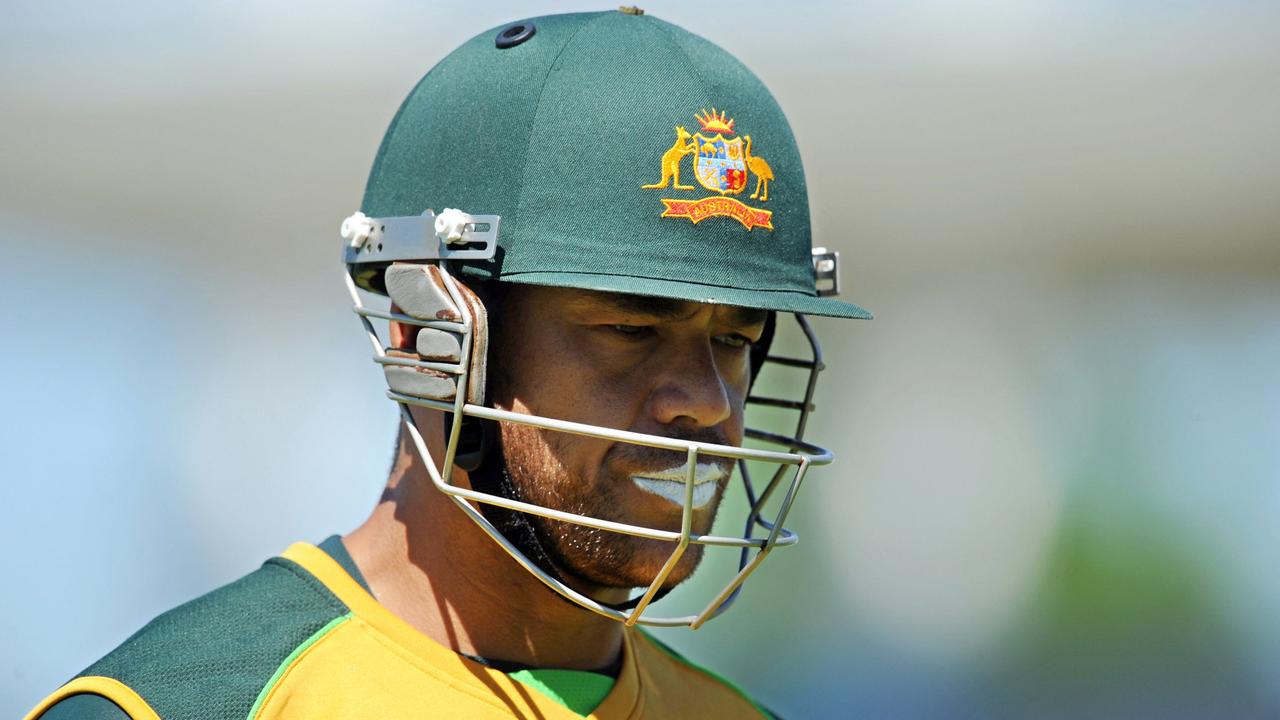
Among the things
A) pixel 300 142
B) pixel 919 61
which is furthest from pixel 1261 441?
pixel 300 142

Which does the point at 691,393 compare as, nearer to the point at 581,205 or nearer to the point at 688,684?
the point at 581,205

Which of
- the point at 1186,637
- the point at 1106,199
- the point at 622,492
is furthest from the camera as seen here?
the point at 1106,199

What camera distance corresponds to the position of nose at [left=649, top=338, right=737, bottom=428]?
5.47 ft

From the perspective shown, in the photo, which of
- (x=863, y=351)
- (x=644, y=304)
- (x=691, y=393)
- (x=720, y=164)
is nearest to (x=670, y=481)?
(x=691, y=393)

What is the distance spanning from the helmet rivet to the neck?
0.60m

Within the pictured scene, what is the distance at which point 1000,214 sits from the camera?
16.8ft

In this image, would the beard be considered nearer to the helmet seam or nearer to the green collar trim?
the green collar trim

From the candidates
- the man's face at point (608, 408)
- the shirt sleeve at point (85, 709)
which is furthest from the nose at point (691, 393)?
the shirt sleeve at point (85, 709)

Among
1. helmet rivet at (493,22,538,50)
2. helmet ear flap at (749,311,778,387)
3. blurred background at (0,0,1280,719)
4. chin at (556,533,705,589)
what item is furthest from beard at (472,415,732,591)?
blurred background at (0,0,1280,719)

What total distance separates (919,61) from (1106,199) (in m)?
1.02

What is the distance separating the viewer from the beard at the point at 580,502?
1.69 metres

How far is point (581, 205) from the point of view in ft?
5.65

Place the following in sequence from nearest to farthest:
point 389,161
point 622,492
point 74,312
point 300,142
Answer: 1. point 622,492
2. point 389,161
3. point 74,312
4. point 300,142

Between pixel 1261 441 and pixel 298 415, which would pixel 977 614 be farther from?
pixel 298 415
